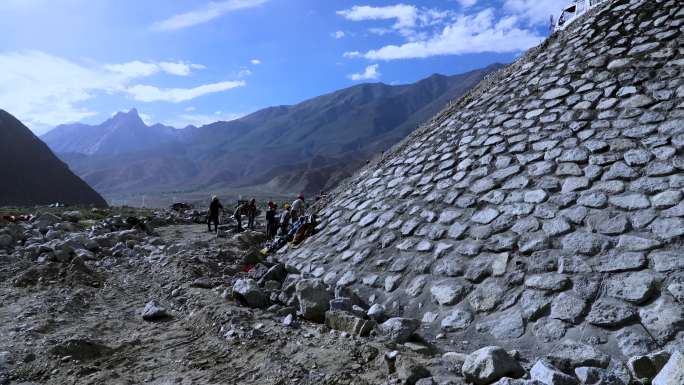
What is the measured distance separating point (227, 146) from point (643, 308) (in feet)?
593

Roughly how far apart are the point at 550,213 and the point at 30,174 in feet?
182

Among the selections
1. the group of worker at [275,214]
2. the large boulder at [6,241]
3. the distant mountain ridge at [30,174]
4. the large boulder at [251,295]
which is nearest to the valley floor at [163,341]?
the large boulder at [251,295]

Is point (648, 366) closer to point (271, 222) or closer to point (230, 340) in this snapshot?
point (230, 340)

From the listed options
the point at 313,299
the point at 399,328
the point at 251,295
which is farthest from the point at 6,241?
the point at 399,328

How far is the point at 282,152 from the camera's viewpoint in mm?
148000

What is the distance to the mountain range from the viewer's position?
103750mm

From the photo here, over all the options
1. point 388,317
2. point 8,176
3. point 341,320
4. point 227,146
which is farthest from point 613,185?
point 227,146

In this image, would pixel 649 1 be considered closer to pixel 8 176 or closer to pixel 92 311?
pixel 92 311

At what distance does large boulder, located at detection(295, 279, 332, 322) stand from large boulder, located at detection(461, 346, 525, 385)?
6.49 ft

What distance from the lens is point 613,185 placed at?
16.3 feet

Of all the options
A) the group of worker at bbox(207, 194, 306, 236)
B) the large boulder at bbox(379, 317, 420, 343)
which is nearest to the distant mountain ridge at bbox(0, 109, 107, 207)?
the group of worker at bbox(207, 194, 306, 236)

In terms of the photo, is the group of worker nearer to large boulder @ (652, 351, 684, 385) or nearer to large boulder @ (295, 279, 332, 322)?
large boulder @ (295, 279, 332, 322)

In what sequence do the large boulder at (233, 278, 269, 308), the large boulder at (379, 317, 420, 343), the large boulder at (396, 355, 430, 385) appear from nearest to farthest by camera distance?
1. the large boulder at (396, 355, 430, 385)
2. the large boulder at (379, 317, 420, 343)
3. the large boulder at (233, 278, 269, 308)

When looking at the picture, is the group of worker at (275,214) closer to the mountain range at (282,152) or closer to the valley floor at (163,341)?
the valley floor at (163,341)
